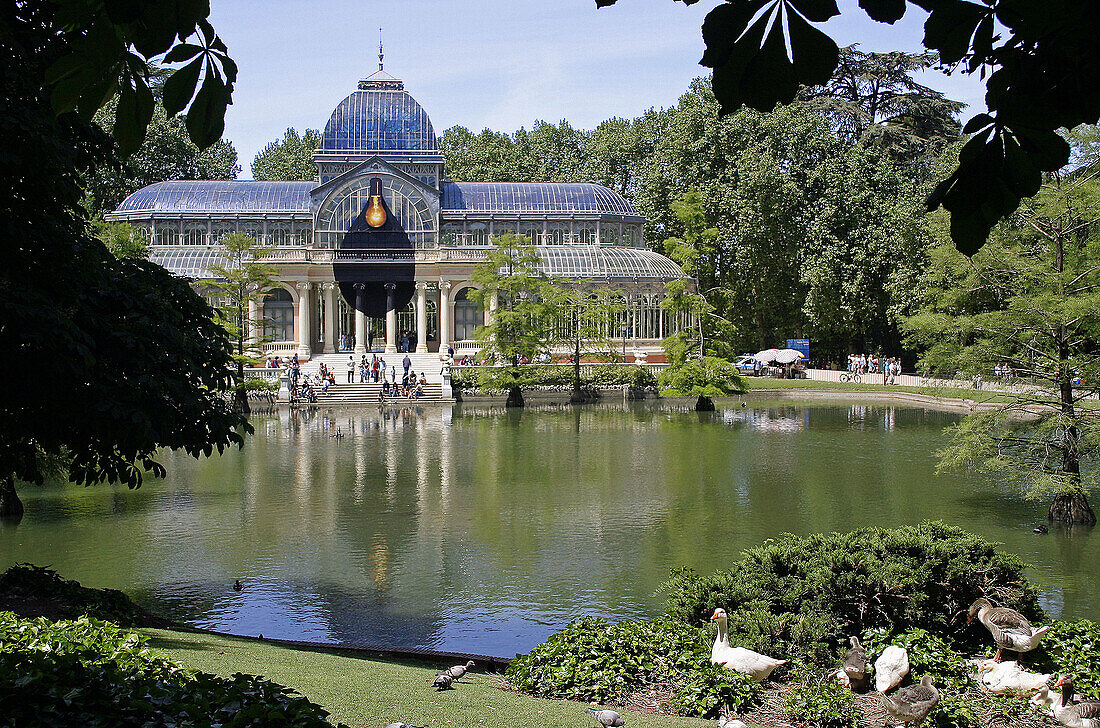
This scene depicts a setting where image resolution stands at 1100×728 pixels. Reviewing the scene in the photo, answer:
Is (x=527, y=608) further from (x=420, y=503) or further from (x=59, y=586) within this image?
(x=420, y=503)

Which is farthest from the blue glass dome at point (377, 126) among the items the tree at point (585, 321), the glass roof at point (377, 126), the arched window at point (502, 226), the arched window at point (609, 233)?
the tree at point (585, 321)

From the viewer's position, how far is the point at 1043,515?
57.1ft

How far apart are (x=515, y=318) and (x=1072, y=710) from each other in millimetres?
32535

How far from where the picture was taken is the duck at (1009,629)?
27.2 ft

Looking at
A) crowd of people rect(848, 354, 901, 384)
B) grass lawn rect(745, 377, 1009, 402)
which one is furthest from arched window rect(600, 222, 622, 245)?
crowd of people rect(848, 354, 901, 384)

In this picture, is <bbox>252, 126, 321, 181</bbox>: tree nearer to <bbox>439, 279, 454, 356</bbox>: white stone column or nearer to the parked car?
<bbox>439, 279, 454, 356</bbox>: white stone column

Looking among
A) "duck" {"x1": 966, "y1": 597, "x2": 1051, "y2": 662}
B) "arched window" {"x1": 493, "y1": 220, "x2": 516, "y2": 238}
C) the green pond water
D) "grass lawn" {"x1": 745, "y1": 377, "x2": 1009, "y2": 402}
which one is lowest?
the green pond water

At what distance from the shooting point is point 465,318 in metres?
51.4

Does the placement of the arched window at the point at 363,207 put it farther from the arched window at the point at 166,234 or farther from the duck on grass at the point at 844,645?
the duck on grass at the point at 844,645

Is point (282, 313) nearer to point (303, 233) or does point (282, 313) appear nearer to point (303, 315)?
point (303, 315)

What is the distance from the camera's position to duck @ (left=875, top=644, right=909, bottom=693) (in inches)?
312

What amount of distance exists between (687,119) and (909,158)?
Answer: 12.0 metres

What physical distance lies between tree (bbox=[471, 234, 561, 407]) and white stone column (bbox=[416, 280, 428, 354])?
752cm

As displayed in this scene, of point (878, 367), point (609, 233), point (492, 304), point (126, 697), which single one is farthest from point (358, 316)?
point (126, 697)
